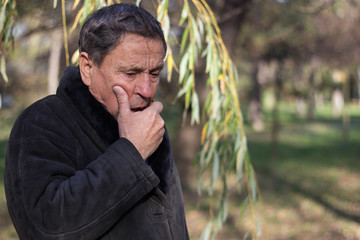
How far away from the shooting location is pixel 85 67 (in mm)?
1593

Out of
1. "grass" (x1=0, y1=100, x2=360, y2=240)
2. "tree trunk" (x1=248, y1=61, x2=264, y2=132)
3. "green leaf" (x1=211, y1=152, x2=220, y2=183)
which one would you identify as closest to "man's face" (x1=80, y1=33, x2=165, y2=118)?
"green leaf" (x1=211, y1=152, x2=220, y2=183)

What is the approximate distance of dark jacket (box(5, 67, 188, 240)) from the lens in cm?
135

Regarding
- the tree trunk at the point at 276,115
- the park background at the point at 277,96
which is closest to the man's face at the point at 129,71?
the park background at the point at 277,96

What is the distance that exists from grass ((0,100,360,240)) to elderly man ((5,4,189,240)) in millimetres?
2314

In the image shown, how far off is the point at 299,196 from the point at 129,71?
999 cm

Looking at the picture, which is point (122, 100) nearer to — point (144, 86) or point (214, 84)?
point (144, 86)

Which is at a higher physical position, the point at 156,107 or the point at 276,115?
the point at 156,107

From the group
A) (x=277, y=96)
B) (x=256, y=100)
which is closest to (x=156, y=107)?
(x=277, y=96)

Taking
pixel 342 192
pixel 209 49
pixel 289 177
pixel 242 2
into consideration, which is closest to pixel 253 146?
pixel 289 177

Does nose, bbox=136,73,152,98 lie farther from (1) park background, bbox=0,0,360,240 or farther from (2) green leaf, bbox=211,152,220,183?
(1) park background, bbox=0,0,360,240

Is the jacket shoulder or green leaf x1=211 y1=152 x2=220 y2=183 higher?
the jacket shoulder

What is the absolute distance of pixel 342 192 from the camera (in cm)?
1112

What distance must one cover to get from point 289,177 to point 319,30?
15.0 ft

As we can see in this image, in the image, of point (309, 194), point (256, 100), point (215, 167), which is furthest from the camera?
point (256, 100)
